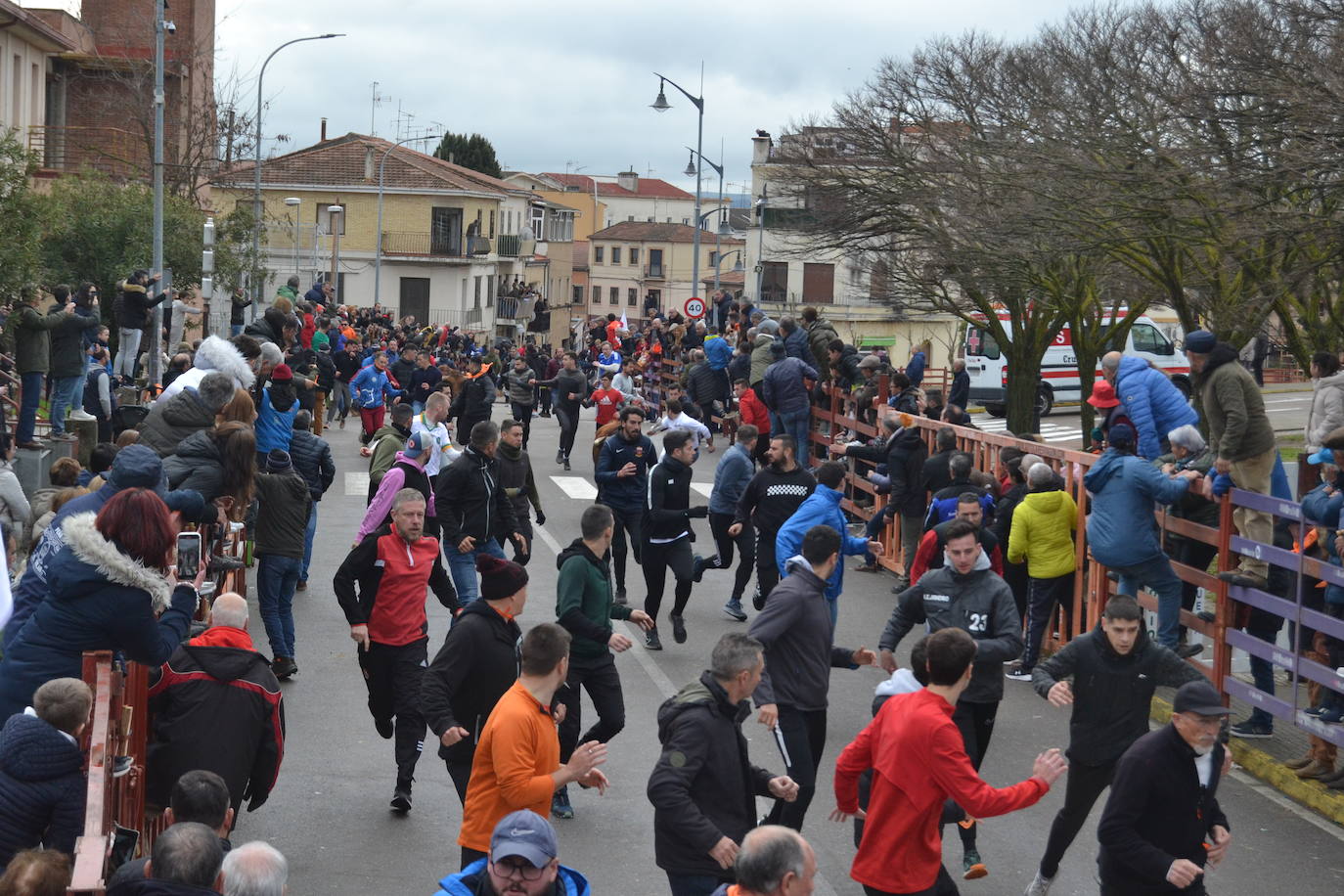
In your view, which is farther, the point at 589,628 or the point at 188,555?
the point at 589,628

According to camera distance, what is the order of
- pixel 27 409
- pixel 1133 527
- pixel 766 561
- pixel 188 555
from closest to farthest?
pixel 188 555, pixel 1133 527, pixel 766 561, pixel 27 409

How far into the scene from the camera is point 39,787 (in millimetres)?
5996

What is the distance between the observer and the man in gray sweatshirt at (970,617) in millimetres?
8375

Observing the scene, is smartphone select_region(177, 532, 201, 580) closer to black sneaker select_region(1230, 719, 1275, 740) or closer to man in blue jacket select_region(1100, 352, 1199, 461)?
black sneaker select_region(1230, 719, 1275, 740)

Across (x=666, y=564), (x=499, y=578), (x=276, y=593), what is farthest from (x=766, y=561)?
(x=499, y=578)

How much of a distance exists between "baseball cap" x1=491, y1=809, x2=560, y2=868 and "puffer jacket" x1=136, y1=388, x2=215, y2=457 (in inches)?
282

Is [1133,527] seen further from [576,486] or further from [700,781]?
[576,486]

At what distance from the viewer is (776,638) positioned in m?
8.05

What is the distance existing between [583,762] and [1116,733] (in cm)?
304

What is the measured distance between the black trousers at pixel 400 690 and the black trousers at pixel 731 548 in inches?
191

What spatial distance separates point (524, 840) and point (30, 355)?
48.1ft

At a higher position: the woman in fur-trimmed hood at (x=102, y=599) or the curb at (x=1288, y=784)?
the woman in fur-trimmed hood at (x=102, y=599)

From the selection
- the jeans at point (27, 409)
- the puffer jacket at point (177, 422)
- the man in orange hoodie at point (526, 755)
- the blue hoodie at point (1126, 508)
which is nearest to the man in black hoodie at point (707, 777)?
the man in orange hoodie at point (526, 755)

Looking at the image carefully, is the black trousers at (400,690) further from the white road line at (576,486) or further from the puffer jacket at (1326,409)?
the white road line at (576,486)
